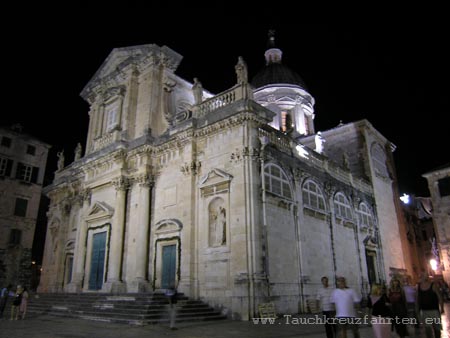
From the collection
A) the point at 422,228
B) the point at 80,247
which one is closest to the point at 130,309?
the point at 80,247

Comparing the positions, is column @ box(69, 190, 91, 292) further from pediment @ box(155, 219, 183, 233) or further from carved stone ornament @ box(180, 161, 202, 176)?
carved stone ornament @ box(180, 161, 202, 176)

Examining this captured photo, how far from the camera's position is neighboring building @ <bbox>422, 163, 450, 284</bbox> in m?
30.2

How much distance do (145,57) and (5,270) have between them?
2268cm

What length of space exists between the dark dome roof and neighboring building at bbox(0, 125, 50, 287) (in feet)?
76.0

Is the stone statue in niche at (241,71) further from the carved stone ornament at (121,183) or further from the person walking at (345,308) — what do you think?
the person walking at (345,308)

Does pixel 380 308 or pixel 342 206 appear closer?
pixel 380 308

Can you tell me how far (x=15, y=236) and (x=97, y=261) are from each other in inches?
623

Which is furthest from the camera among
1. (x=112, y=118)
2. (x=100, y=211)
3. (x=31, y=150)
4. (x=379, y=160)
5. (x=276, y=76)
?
(x=31, y=150)

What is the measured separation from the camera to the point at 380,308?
6.84m

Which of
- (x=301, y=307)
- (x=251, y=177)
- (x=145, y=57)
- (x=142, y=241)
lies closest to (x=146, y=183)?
(x=142, y=241)

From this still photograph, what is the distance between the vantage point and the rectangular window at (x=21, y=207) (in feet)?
108

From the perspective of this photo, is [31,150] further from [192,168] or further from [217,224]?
[217,224]

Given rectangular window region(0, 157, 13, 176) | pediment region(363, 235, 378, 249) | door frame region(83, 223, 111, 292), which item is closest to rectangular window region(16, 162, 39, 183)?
rectangular window region(0, 157, 13, 176)

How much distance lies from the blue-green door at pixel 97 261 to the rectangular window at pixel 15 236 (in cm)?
1504
